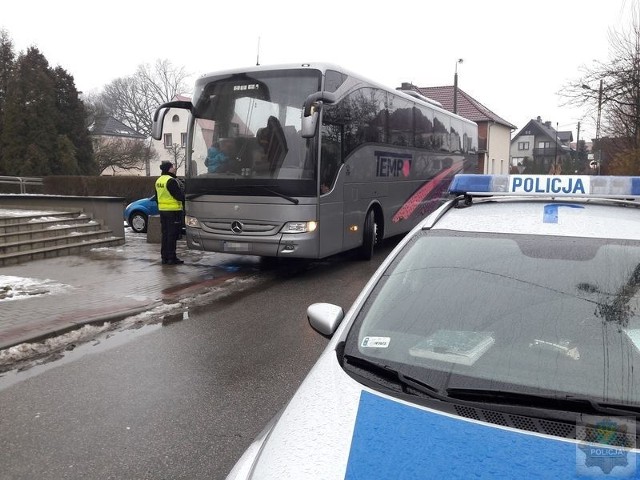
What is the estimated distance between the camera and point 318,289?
348 inches

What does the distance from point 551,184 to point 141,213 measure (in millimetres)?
15450

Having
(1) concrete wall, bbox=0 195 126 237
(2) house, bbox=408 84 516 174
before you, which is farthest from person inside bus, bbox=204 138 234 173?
(2) house, bbox=408 84 516 174

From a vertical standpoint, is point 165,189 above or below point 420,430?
above

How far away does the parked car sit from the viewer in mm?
16844

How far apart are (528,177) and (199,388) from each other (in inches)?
123

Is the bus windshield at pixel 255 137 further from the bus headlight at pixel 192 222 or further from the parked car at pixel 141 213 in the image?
the parked car at pixel 141 213

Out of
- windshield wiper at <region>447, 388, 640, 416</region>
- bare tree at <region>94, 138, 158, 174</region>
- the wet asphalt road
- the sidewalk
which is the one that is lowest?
the wet asphalt road

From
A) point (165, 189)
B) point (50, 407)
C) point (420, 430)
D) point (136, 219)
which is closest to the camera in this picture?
point (420, 430)

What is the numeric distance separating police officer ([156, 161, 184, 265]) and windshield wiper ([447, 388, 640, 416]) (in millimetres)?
9320

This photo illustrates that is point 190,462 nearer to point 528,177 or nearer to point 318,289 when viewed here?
point 528,177

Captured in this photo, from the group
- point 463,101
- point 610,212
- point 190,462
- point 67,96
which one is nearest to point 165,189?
point 190,462

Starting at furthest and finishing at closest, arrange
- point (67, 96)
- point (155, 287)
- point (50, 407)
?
1. point (67, 96)
2. point (155, 287)
3. point (50, 407)

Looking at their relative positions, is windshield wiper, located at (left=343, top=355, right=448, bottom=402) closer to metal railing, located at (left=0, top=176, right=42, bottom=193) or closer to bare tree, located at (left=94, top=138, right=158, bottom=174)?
metal railing, located at (left=0, top=176, right=42, bottom=193)

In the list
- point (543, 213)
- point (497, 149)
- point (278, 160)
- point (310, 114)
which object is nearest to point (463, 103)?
point (497, 149)
